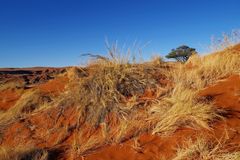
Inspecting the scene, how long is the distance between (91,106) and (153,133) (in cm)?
162

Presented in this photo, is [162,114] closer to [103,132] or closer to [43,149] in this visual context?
[103,132]

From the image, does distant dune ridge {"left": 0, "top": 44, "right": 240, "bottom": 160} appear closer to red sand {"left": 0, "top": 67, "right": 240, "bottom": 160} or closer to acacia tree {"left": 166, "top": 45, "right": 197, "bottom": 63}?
red sand {"left": 0, "top": 67, "right": 240, "bottom": 160}

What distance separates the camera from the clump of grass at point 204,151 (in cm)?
419

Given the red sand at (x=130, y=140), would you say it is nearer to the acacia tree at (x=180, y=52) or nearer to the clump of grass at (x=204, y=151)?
the clump of grass at (x=204, y=151)

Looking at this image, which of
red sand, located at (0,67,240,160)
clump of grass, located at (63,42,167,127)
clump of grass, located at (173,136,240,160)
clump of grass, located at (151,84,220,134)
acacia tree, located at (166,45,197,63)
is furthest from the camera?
acacia tree, located at (166,45,197,63)

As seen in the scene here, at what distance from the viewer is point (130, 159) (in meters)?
4.76

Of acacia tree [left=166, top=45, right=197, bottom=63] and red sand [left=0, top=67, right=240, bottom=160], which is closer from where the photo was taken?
red sand [left=0, top=67, right=240, bottom=160]

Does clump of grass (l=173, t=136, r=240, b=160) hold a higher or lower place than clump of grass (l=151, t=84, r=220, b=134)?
lower

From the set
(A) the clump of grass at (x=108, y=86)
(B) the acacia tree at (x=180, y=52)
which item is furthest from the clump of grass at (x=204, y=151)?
(B) the acacia tree at (x=180, y=52)

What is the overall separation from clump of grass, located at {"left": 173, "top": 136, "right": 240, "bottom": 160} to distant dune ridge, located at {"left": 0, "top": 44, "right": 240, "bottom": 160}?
11mm

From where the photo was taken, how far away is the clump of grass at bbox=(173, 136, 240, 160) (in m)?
4.19

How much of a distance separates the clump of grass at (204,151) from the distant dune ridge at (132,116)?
0.04ft

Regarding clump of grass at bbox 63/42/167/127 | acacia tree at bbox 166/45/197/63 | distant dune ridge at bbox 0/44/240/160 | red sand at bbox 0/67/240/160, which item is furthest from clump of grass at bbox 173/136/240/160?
acacia tree at bbox 166/45/197/63

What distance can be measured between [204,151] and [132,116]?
5.73ft
